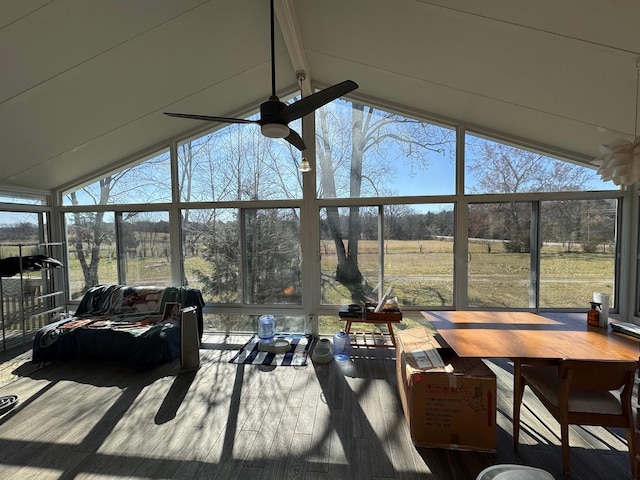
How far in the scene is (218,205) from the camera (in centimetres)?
418

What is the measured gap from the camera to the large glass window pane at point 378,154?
3857mm

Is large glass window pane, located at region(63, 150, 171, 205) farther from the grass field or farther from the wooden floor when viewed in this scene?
the grass field

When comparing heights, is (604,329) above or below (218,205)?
below

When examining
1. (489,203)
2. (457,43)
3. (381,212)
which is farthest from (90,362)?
(489,203)

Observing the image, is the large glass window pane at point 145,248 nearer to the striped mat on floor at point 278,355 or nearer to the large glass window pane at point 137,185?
the large glass window pane at point 137,185

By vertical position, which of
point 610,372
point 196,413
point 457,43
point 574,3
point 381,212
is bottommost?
point 196,413

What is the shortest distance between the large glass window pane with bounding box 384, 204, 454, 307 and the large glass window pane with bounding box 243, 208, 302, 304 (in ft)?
4.11

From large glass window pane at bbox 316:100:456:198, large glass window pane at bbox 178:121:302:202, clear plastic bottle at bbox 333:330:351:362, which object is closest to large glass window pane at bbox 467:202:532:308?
large glass window pane at bbox 316:100:456:198

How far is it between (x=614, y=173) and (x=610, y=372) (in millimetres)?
1212

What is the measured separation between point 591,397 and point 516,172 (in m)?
2.73

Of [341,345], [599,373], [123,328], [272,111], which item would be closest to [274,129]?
[272,111]

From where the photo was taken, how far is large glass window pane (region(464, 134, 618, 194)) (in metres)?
3.64

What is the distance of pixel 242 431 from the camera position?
2246 millimetres

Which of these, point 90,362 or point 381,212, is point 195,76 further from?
point 90,362
